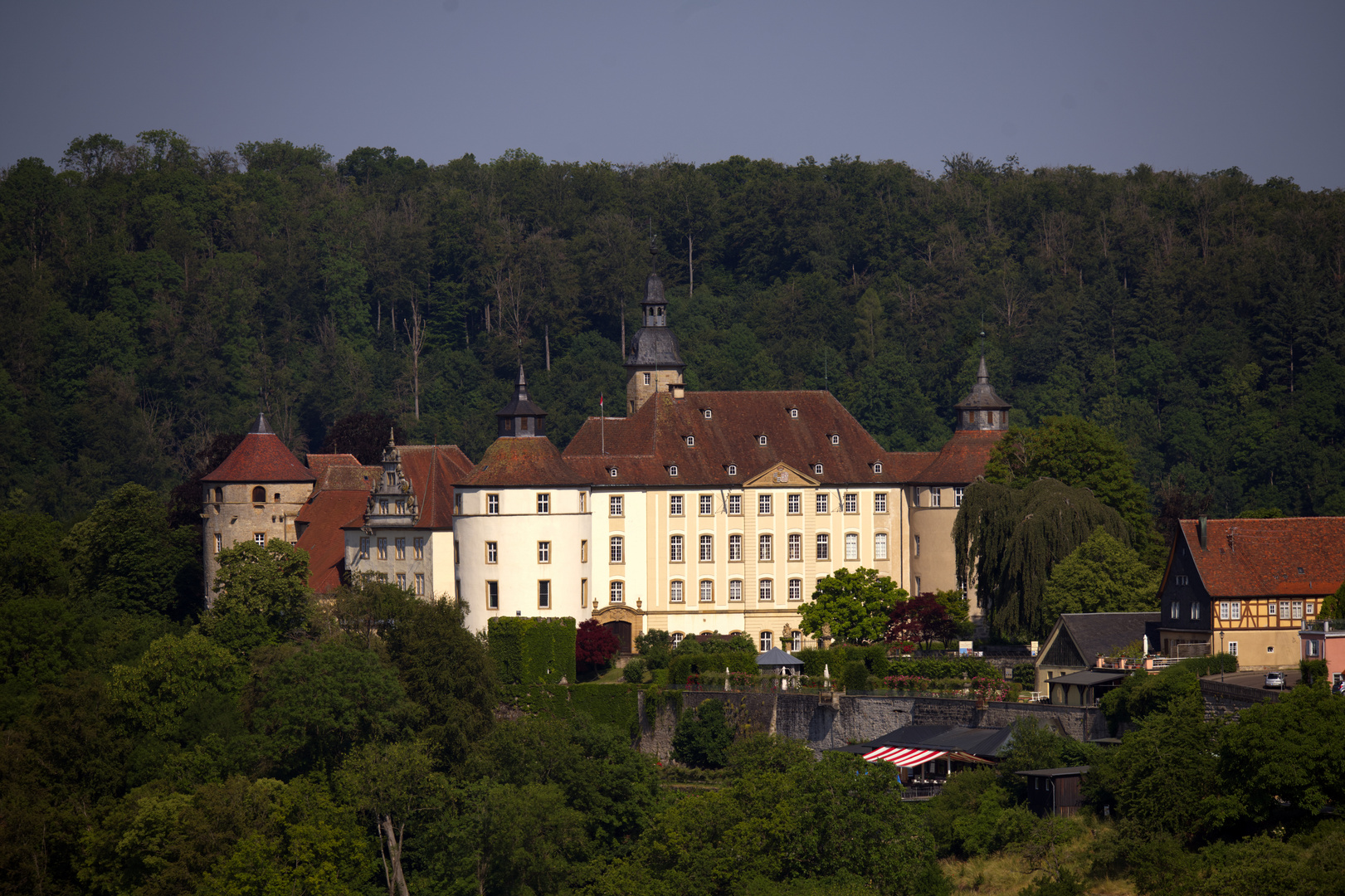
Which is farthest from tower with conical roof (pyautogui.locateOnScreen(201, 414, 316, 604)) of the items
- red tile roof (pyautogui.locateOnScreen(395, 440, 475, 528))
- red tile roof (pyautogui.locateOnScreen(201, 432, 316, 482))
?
red tile roof (pyautogui.locateOnScreen(395, 440, 475, 528))

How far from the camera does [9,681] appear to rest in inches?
2591

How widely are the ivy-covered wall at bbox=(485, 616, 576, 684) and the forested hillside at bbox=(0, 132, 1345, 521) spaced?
128 ft

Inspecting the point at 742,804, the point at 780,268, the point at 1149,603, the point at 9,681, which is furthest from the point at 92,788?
the point at 780,268

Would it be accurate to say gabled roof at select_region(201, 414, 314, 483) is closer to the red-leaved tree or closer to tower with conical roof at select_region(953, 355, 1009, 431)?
the red-leaved tree

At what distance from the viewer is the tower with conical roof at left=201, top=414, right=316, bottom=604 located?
77.3 metres

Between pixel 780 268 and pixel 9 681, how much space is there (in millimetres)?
64441

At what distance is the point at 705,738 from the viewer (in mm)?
63438

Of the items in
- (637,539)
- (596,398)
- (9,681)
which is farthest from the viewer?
(596,398)

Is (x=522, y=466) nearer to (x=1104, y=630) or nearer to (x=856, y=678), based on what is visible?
(x=856, y=678)

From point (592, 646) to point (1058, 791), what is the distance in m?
21.3

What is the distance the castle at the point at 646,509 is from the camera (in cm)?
7156

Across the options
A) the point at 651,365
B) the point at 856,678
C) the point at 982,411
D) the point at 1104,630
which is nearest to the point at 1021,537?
the point at 1104,630

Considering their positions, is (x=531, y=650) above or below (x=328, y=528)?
below

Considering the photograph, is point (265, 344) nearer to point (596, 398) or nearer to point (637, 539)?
point (596, 398)
